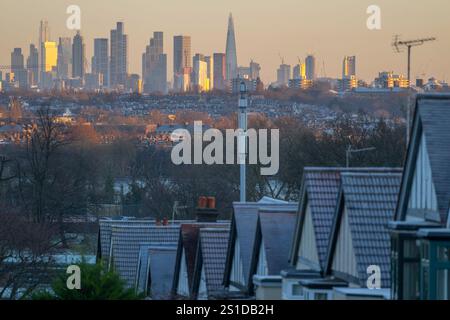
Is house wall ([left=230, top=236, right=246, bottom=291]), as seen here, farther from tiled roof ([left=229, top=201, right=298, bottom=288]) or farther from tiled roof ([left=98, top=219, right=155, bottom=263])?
tiled roof ([left=98, top=219, right=155, bottom=263])

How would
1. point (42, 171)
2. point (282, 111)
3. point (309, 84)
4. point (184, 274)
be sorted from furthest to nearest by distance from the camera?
point (309, 84) → point (282, 111) → point (42, 171) → point (184, 274)

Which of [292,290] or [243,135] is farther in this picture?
[243,135]

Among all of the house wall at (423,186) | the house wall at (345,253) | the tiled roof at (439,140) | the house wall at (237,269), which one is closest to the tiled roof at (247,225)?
the house wall at (237,269)

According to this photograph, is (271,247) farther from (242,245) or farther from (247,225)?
(247,225)

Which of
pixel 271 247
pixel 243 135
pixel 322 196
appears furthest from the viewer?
pixel 243 135

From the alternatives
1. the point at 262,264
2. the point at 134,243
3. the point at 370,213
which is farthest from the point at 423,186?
the point at 134,243
